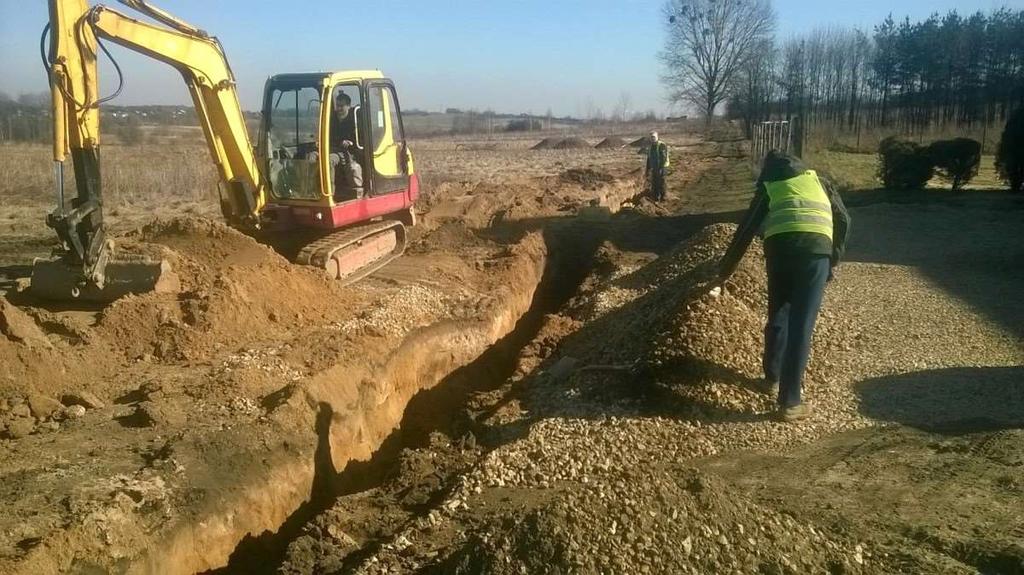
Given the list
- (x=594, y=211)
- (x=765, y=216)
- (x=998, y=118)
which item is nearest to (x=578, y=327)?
(x=765, y=216)

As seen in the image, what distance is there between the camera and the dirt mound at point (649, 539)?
12.0 feet

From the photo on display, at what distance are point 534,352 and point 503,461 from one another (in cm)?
323

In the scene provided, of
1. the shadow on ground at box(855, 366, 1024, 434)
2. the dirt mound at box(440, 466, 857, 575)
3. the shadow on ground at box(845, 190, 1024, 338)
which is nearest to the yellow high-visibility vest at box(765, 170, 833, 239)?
the shadow on ground at box(855, 366, 1024, 434)

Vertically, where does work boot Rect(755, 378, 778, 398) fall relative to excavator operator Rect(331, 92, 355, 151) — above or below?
below

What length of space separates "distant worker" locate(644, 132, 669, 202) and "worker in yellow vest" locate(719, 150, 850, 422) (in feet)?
44.9

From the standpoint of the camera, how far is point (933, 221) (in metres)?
14.7

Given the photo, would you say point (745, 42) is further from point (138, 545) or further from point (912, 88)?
point (138, 545)

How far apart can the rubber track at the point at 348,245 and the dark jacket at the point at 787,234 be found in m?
5.51

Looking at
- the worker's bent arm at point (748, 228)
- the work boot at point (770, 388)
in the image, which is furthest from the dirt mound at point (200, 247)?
the work boot at point (770, 388)

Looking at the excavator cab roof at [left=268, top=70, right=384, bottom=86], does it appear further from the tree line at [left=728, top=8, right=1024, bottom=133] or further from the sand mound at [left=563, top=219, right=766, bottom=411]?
the tree line at [left=728, top=8, right=1024, bottom=133]

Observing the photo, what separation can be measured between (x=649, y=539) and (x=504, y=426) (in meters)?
2.82

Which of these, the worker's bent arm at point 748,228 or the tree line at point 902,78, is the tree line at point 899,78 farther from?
the worker's bent arm at point 748,228

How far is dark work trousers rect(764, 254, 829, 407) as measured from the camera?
5762 mm

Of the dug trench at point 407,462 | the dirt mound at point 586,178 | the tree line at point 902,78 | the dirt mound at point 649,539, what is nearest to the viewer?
the dirt mound at point 649,539
